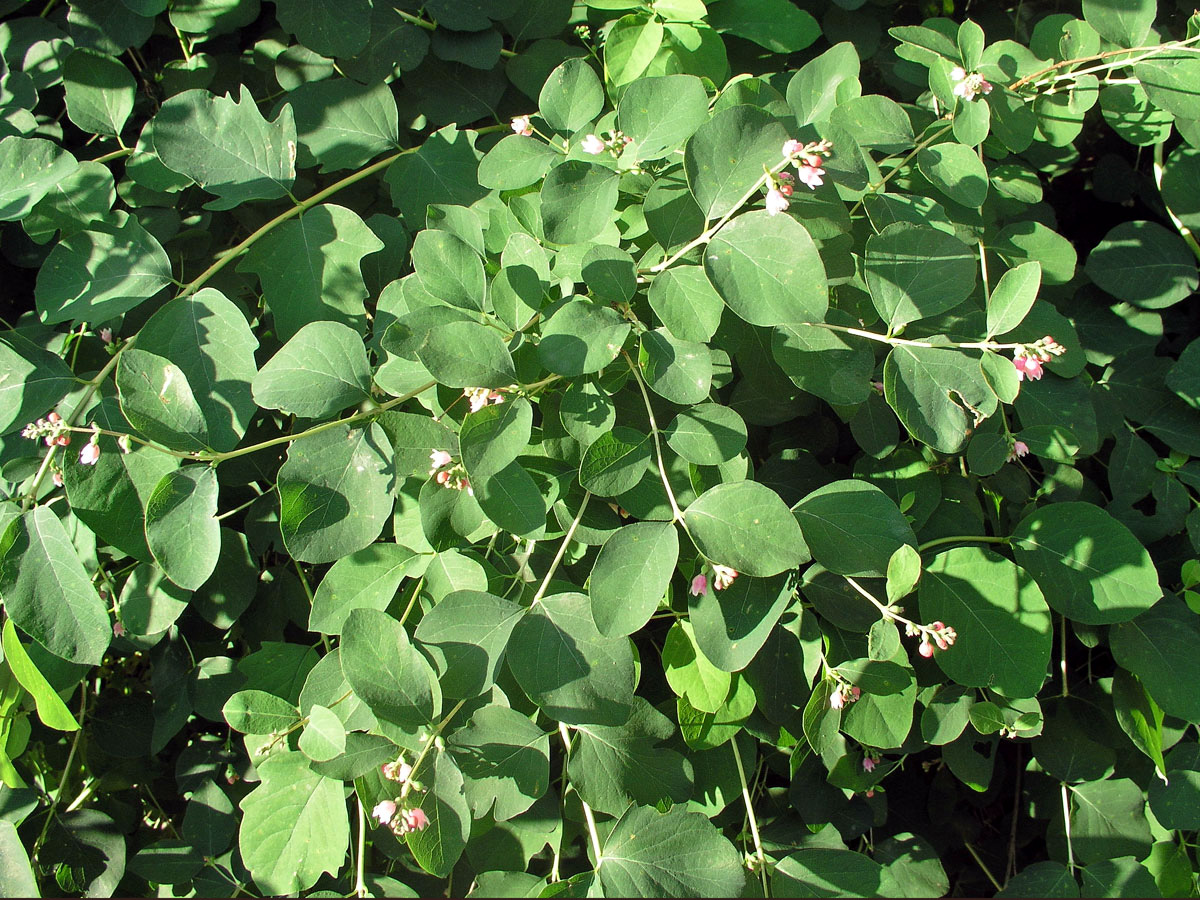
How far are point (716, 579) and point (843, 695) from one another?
0.96 ft

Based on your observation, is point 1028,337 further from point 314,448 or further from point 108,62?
point 108,62

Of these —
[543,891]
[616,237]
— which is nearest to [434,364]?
[616,237]

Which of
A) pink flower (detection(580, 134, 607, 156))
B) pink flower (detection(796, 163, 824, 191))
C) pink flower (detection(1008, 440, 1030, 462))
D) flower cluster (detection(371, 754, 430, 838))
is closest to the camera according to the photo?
pink flower (detection(796, 163, 824, 191))

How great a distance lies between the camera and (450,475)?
3.79 ft

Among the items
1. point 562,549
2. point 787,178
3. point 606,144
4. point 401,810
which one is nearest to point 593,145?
point 606,144

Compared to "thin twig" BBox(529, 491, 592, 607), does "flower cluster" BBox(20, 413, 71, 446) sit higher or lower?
higher

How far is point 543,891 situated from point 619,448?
69 cm

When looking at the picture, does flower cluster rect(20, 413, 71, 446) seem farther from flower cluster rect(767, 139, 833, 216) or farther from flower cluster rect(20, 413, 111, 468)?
flower cluster rect(767, 139, 833, 216)

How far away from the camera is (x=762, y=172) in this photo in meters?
1.07

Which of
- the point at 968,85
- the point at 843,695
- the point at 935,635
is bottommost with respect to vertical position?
the point at 843,695

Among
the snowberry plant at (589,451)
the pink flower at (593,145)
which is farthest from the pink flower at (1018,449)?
the pink flower at (593,145)

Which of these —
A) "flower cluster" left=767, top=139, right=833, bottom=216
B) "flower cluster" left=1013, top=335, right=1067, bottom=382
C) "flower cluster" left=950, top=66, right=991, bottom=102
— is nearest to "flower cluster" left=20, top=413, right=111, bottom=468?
"flower cluster" left=767, top=139, right=833, bottom=216

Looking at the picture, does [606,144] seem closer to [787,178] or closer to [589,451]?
[787,178]

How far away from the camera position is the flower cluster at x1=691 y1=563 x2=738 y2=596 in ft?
3.49
